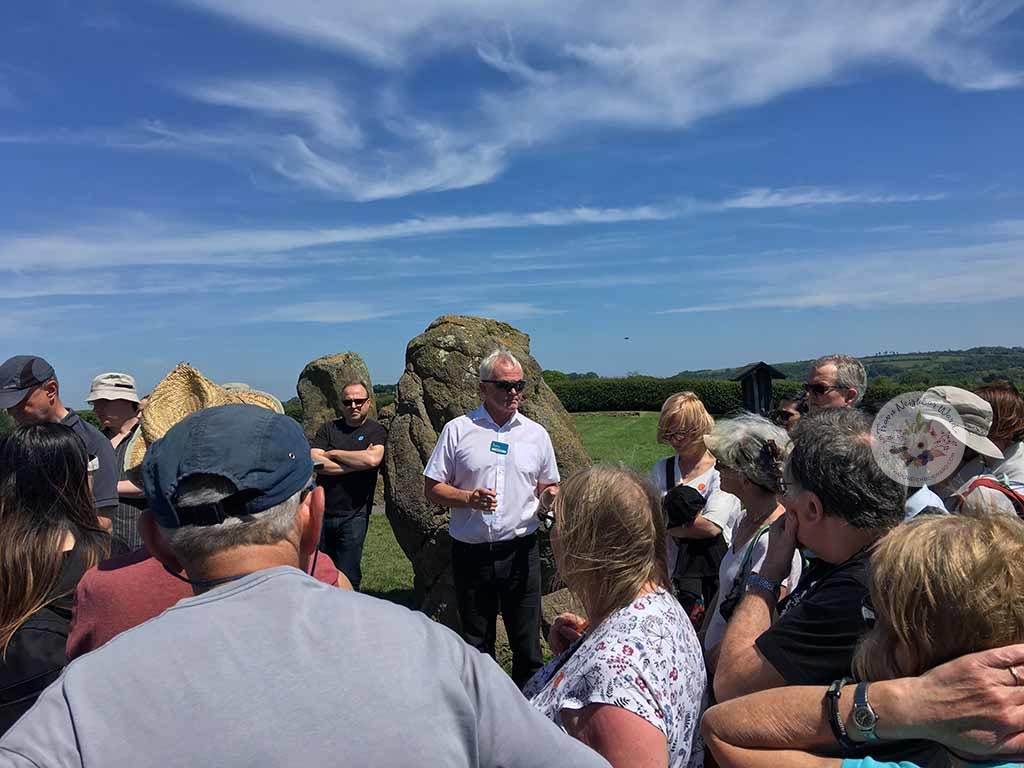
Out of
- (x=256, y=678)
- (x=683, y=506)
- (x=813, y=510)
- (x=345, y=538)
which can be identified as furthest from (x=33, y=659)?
(x=345, y=538)

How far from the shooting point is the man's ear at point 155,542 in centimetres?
145

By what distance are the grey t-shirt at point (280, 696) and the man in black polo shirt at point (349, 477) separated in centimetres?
480

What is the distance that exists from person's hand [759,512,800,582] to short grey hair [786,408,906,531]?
13 cm

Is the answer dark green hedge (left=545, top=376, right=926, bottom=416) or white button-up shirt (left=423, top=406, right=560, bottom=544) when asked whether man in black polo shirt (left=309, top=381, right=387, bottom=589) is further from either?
dark green hedge (left=545, top=376, right=926, bottom=416)

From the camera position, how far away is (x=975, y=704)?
1.57 m

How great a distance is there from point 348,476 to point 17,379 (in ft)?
8.24

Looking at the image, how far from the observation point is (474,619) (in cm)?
465

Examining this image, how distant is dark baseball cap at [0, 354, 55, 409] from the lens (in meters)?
4.32

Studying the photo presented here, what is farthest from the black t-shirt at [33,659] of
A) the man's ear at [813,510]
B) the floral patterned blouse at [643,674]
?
the man's ear at [813,510]

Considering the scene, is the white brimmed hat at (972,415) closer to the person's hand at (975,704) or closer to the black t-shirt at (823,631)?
the black t-shirt at (823,631)

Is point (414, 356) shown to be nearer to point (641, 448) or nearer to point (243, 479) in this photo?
point (243, 479)

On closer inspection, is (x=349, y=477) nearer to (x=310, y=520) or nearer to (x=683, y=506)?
(x=683, y=506)

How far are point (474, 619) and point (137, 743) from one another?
12.1 ft

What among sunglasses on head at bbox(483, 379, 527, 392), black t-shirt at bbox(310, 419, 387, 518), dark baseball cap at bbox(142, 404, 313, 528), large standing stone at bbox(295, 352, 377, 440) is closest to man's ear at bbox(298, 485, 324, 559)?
dark baseball cap at bbox(142, 404, 313, 528)
